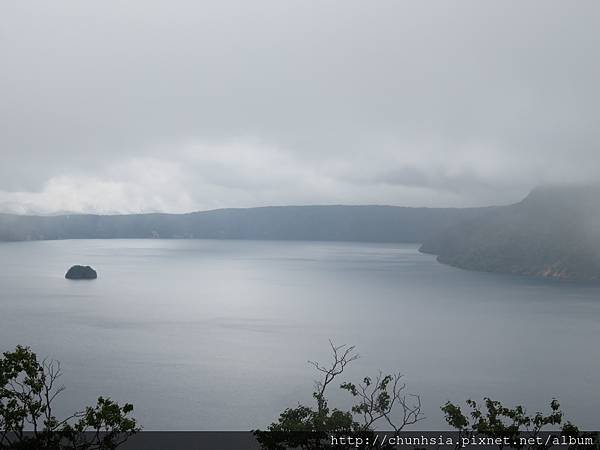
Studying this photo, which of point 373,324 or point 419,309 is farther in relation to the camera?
point 419,309

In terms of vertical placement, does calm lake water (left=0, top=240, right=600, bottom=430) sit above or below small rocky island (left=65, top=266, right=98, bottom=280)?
below

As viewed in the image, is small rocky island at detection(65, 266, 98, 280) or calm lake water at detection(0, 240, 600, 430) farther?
small rocky island at detection(65, 266, 98, 280)

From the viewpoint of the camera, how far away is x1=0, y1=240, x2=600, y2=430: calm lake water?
175ft

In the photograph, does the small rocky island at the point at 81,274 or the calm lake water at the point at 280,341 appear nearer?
the calm lake water at the point at 280,341

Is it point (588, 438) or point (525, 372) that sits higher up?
point (588, 438)

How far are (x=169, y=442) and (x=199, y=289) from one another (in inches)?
4505

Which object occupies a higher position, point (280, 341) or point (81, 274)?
point (81, 274)

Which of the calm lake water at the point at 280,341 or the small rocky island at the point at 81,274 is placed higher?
the small rocky island at the point at 81,274

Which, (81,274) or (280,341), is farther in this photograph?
(81,274)

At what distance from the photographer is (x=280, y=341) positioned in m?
83.4

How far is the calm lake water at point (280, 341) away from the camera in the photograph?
175 feet

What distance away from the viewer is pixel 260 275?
7662 inches

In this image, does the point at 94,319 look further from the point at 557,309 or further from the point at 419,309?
the point at 557,309

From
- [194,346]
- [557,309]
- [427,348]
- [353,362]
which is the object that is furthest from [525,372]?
[557,309]
